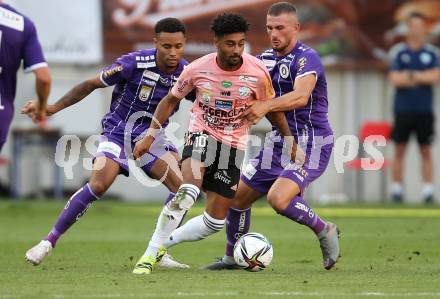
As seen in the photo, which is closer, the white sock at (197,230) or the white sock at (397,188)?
the white sock at (197,230)

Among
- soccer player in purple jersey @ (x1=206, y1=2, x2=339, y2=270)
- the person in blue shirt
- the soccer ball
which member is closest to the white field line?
the soccer ball

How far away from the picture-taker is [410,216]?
55.3 feet

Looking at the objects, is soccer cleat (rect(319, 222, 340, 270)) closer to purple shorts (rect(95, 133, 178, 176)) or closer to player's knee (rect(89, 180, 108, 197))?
purple shorts (rect(95, 133, 178, 176))

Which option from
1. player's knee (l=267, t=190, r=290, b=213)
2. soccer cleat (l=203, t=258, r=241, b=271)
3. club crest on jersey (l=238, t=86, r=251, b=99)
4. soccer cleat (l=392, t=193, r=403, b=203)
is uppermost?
club crest on jersey (l=238, t=86, r=251, b=99)

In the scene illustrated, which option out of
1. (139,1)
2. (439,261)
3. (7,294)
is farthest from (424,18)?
(7,294)

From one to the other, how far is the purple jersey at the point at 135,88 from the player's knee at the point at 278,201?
4.99 ft

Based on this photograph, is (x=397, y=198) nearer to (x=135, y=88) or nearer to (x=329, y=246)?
(x=135, y=88)

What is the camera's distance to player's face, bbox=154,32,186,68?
10.6 m

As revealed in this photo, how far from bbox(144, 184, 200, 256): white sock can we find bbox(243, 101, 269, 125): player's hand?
77cm

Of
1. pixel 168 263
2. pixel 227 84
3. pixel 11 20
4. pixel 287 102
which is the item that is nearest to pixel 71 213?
pixel 168 263

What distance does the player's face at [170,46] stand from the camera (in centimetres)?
1055

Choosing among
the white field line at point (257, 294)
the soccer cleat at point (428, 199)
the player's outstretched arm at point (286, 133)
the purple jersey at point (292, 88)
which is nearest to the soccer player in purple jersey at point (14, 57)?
the white field line at point (257, 294)

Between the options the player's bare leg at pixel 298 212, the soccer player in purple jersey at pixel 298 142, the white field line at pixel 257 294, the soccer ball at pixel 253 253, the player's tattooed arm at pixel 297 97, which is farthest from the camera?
the soccer player in purple jersey at pixel 298 142

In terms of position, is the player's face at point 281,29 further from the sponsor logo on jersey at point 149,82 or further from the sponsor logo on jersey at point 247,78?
the sponsor logo on jersey at point 149,82
